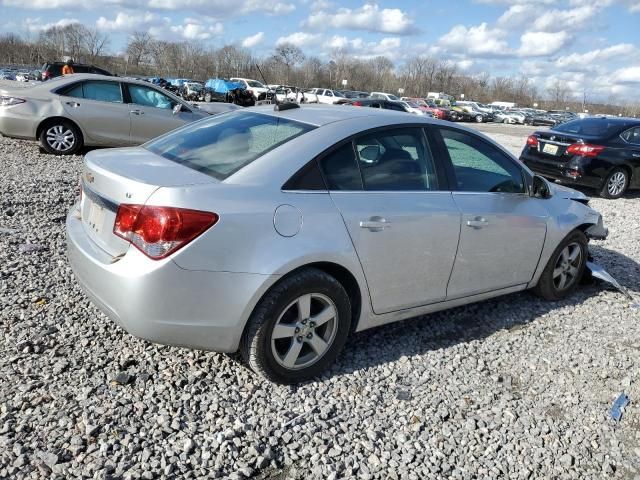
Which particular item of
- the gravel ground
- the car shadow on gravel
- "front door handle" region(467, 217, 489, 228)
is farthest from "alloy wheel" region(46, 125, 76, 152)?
"front door handle" region(467, 217, 489, 228)

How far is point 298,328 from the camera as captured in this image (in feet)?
10.5

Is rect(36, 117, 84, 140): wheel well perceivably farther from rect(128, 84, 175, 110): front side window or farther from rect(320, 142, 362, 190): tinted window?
rect(320, 142, 362, 190): tinted window

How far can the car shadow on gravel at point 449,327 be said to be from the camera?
375 cm

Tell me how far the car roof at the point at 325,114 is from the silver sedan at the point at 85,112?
24.0ft

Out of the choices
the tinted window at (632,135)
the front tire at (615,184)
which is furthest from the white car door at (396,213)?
the tinted window at (632,135)

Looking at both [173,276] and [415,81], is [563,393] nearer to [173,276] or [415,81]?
[173,276]

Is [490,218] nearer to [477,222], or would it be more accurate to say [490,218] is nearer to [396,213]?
[477,222]

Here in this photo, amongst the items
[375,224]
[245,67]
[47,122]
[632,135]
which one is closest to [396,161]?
[375,224]

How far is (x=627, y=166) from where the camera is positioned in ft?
35.9

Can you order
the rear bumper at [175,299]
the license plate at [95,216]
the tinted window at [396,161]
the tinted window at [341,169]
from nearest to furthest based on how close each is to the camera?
the rear bumper at [175,299] < the license plate at [95,216] < the tinted window at [341,169] < the tinted window at [396,161]

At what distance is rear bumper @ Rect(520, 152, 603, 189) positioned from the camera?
34.7 feet

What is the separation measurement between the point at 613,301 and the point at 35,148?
1047 centimetres

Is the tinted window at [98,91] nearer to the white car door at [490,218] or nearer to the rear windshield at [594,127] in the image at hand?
the white car door at [490,218]

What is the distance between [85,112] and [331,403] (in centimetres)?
886
